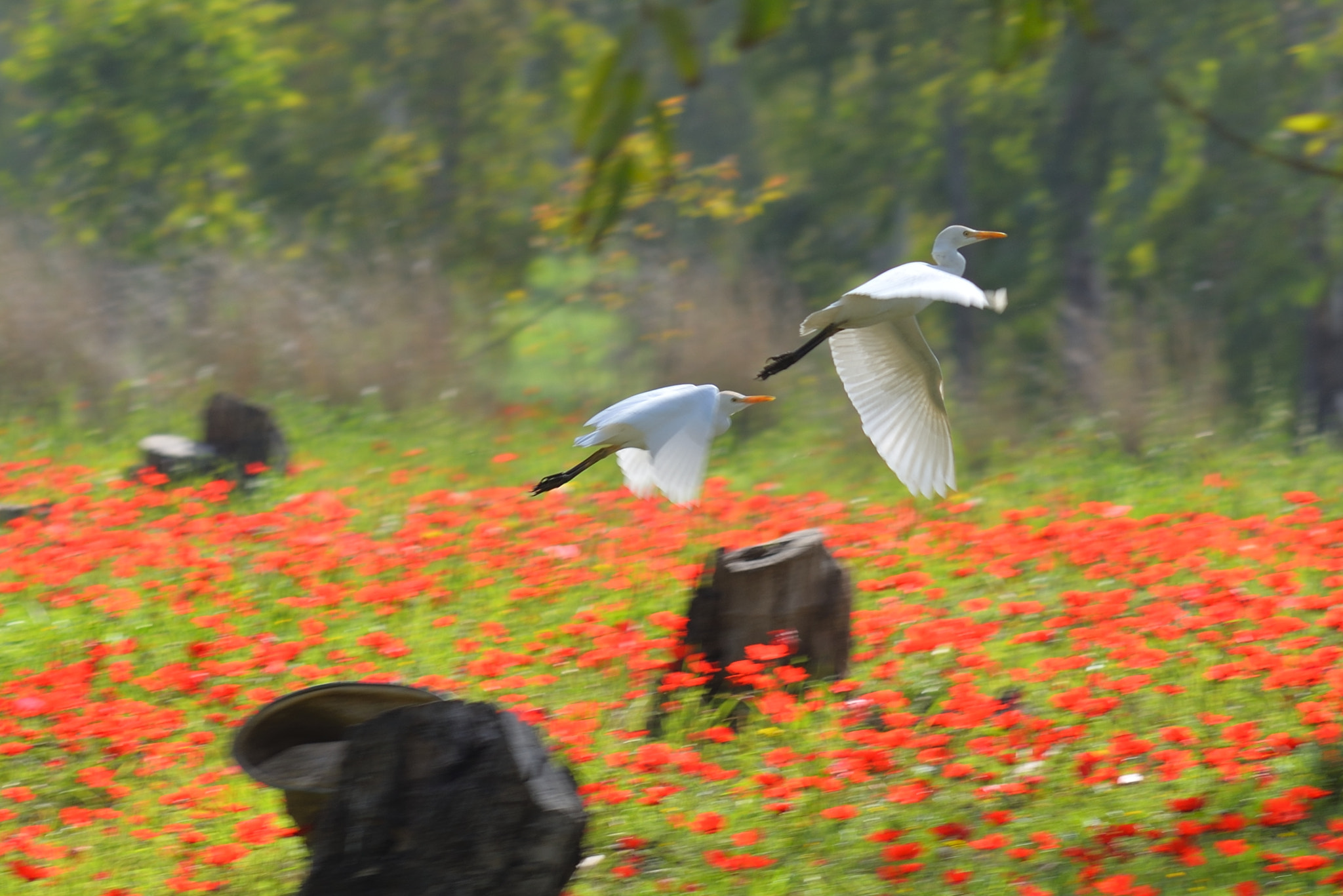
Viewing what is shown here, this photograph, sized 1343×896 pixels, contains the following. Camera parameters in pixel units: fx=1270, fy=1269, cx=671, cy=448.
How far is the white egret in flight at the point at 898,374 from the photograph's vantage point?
3.53 metres

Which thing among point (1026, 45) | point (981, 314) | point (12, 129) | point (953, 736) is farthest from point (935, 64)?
point (12, 129)

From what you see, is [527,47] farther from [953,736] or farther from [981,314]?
[953,736]

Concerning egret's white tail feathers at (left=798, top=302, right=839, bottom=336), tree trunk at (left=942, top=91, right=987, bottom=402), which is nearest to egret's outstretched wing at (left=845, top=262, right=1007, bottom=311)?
egret's white tail feathers at (left=798, top=302, right=839, bottom=336)

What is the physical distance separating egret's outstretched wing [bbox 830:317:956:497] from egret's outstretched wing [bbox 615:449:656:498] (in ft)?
2.91

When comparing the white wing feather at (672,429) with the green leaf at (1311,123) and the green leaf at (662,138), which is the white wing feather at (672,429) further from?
the green leaf at (1311,123)

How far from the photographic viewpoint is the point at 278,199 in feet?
36.7

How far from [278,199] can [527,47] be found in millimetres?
2568

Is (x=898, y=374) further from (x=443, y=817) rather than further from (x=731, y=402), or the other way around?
(x=443, y=817)

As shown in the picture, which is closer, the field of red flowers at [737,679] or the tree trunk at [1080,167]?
the field of red flowers at [737,679]

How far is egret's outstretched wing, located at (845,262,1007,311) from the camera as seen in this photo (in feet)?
8.59

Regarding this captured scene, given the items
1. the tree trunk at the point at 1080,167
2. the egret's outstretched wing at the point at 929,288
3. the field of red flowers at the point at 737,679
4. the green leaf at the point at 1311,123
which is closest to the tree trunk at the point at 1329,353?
the tree trunk at the point at 1080,167

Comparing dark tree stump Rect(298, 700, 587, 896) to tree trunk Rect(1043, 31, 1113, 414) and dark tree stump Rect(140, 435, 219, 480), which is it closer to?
dark tree stump Rect(140, 435, 219, 480)

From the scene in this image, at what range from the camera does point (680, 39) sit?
1687 millimetres

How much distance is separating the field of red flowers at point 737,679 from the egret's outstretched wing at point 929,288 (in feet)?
3.72
